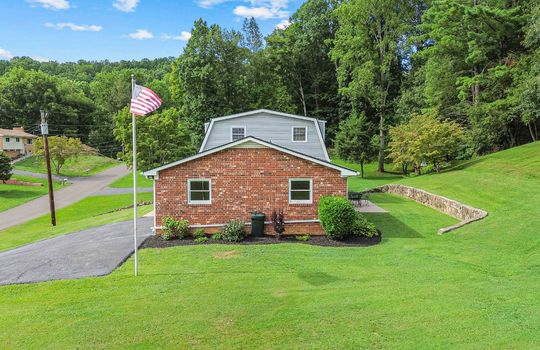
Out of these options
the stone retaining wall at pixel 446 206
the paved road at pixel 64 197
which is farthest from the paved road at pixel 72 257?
the paved road at pixel 64 197

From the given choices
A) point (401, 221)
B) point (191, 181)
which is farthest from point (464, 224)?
point (191, 181)

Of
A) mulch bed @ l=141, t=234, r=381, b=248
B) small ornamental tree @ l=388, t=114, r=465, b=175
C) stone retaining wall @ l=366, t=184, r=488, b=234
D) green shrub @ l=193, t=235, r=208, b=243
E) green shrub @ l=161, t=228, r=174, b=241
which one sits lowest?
mulch bed @ l=141, t=234, r=381, b=248

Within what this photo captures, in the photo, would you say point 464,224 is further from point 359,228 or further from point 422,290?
point 422,290

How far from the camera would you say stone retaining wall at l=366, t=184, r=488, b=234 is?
14.9 meters

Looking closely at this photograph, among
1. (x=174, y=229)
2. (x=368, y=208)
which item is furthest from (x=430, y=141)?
(x=174, y=229)

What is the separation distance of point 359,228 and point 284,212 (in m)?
3.02

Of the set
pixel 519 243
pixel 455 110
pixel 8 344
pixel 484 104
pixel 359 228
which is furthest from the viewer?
pixel 455 110

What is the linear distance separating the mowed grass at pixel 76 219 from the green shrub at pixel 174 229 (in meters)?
7.48

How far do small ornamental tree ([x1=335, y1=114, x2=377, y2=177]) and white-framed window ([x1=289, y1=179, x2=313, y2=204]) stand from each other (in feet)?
76.7

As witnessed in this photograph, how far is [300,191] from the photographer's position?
15.1m

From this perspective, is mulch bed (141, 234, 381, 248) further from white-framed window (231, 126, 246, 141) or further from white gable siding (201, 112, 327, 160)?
white-framed window (231, 126, 246, 141)

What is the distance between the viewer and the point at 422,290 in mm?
8633

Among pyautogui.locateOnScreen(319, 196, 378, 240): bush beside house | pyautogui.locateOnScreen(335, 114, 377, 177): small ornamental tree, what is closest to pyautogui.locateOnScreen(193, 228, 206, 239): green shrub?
pyautogui.locateOnScreen(319, 196, 378, 240): bush beside house

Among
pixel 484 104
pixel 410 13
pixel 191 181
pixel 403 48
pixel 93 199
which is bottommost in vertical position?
pixel 93 199
